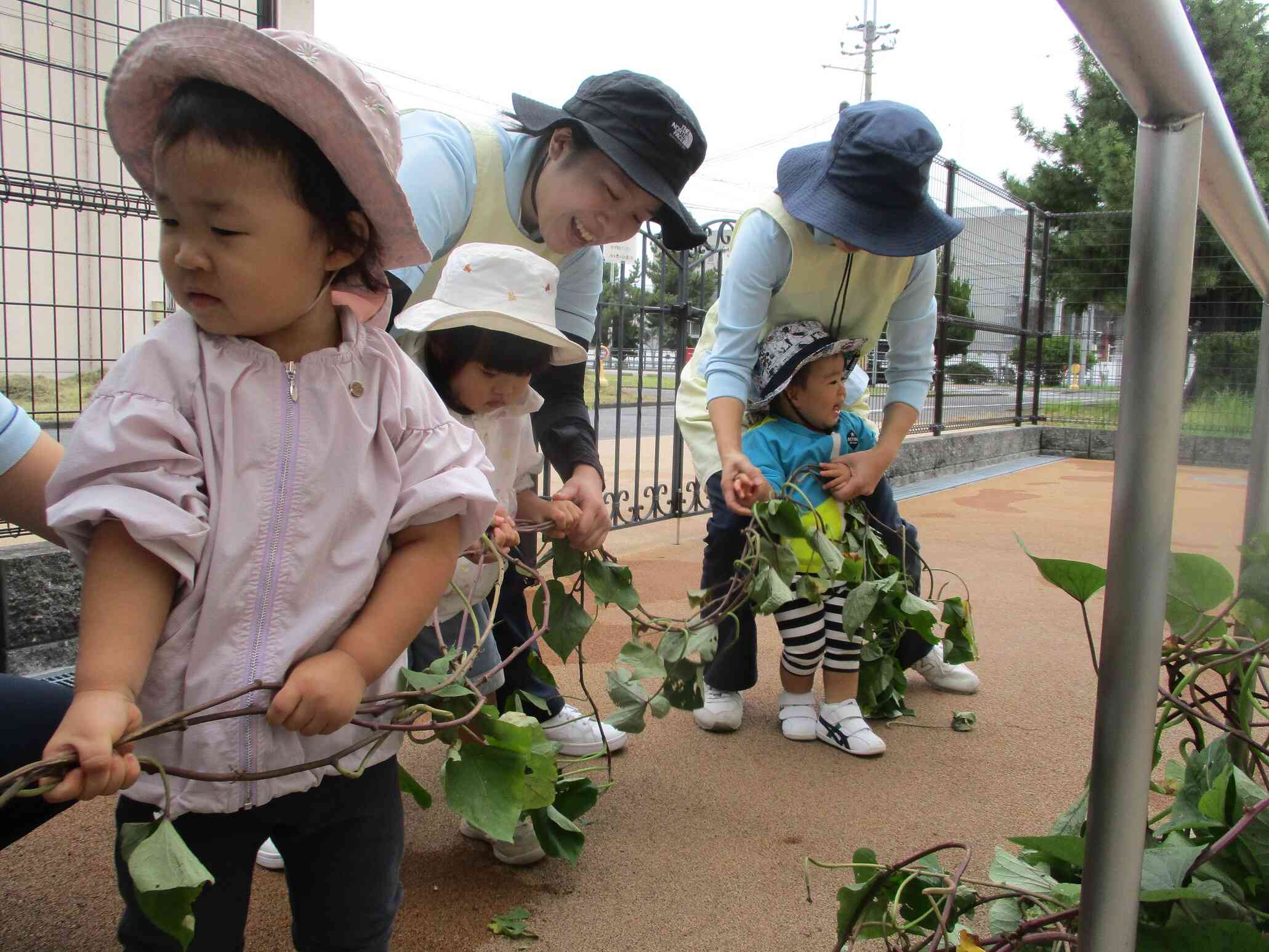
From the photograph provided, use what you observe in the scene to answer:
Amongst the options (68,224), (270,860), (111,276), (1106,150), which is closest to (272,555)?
(270,860)

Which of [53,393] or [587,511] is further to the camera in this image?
[53,393]

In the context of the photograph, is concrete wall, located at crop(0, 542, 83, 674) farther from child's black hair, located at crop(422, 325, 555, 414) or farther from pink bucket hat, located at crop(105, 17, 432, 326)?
pink bucket hat, located at crop(105, 17, 432, 326)

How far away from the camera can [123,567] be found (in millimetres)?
970

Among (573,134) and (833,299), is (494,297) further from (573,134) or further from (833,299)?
(833,299)

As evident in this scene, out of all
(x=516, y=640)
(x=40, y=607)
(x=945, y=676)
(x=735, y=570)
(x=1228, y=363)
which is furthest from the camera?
(x=945, y=676)

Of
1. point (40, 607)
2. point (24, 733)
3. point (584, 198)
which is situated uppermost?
point (584, 198)

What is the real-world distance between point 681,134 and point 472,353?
602 millimetres

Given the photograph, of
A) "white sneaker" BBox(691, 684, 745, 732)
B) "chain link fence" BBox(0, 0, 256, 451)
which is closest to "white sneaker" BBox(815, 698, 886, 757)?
"white sneaker" BBox(691, 684, 745, 732)

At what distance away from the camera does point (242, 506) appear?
1.06 m

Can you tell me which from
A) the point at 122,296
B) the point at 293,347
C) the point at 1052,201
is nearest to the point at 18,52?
the point at 122,296

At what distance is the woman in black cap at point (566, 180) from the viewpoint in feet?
5.98

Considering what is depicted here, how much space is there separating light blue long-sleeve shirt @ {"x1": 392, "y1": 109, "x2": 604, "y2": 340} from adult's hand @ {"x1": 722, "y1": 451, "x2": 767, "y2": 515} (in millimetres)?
619

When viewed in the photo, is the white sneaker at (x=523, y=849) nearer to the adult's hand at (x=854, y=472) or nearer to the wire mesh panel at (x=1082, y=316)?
the adult's hand at (x=854, y=472)

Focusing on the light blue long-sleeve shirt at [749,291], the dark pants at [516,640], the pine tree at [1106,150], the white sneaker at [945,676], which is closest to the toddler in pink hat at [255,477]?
the dark pants at [516,640]
